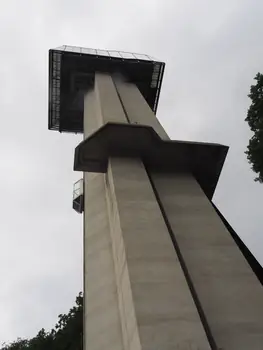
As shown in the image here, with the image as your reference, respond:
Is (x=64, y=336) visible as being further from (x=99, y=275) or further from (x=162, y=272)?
(x=162, y=272)

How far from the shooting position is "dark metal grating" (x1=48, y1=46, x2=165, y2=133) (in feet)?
98.2

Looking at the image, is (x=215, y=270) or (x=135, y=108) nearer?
(x=215, y=270)

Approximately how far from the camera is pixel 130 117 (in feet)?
69.3

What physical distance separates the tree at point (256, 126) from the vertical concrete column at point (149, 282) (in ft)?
30.7

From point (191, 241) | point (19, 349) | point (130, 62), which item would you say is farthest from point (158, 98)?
point (191, 241)

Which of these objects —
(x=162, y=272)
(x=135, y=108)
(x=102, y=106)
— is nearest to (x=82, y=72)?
(x=135, y=108)

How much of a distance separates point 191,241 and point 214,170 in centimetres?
472

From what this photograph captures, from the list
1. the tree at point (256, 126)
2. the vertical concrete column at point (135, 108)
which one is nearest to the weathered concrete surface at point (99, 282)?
the vertical concrete column at point (135, 108)

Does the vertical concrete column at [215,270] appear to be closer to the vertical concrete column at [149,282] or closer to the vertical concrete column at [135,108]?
the vertical concrete column at [149,282]

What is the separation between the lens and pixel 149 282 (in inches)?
360

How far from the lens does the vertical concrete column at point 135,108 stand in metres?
20.2

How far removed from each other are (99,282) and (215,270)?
3.46 m

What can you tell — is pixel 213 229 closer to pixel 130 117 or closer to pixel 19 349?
pixel 130 117

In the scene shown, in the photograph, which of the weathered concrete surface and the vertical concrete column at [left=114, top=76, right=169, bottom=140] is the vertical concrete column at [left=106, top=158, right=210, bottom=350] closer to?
the weathered concrete surface
